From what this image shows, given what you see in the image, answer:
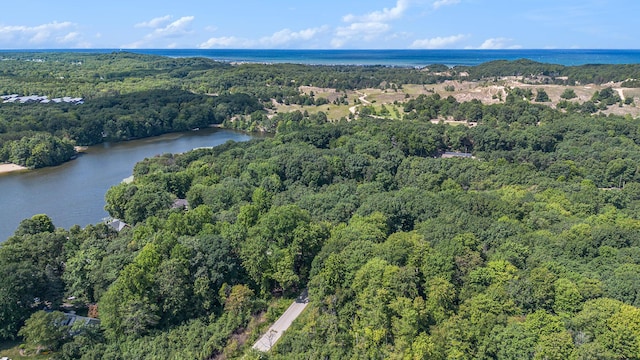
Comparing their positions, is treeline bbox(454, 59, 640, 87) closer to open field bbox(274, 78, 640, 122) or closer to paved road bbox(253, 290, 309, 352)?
open field bbox(274, 78, 640, 122)

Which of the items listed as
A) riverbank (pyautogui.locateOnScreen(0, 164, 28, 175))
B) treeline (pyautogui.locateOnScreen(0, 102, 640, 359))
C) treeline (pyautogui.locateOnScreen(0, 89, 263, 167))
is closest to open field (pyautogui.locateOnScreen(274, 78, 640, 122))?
treeline (pyautogui.locateOnScreen(0, 89, 263, 167))

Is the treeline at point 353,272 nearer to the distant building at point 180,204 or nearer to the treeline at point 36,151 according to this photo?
the distant building at point 180,204

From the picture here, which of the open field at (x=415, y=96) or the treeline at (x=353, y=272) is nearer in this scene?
the treeline at (x=353, y=272)

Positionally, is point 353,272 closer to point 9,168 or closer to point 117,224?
point 117,224

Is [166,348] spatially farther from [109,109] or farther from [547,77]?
[547,77]

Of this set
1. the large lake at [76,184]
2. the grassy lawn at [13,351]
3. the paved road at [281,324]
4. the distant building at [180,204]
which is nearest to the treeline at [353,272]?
the grassy lawn at [13,351]

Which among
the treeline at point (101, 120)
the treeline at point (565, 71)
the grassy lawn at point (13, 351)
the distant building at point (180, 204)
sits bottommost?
the grassy lawn at point (13, 351)
